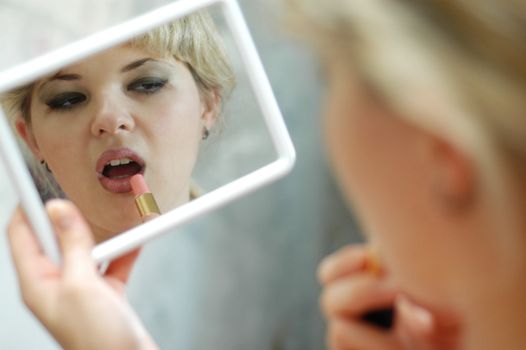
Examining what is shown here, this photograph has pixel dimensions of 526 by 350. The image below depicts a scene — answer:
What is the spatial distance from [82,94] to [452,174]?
32cm

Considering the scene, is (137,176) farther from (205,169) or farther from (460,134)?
(460,134)

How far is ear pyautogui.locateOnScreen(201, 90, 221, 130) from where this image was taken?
61 cm

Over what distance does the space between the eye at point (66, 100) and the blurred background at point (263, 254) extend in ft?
0.67

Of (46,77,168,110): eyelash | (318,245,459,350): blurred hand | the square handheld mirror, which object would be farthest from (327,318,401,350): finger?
(46,77,168,110): eyelash

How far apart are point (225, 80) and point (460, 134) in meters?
0.30

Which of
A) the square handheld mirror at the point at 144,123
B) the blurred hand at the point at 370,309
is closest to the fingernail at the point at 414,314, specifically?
the blurred hand at the point at 370,309

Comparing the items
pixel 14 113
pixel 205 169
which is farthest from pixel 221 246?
pixel 14 113

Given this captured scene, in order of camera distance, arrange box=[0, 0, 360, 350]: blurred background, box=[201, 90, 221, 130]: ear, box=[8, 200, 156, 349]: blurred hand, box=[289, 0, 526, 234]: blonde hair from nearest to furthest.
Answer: box=[289, 0, 526, 234]: blonde hair → box=[8, 200, 156, 349]: blurred hand → box=[201, 90, 221, 130]: ear → box=[0, 0, 360, 350]: blurred background

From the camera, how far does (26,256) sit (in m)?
0.51

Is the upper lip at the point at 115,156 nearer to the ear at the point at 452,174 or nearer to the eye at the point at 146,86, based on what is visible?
the eye at the point at 146,86

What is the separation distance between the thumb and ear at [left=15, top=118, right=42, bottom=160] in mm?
290

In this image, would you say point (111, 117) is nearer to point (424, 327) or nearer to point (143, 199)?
point (143, 199)

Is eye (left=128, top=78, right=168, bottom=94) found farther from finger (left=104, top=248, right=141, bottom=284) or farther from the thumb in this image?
the thumb

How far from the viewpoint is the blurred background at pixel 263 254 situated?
78cm
